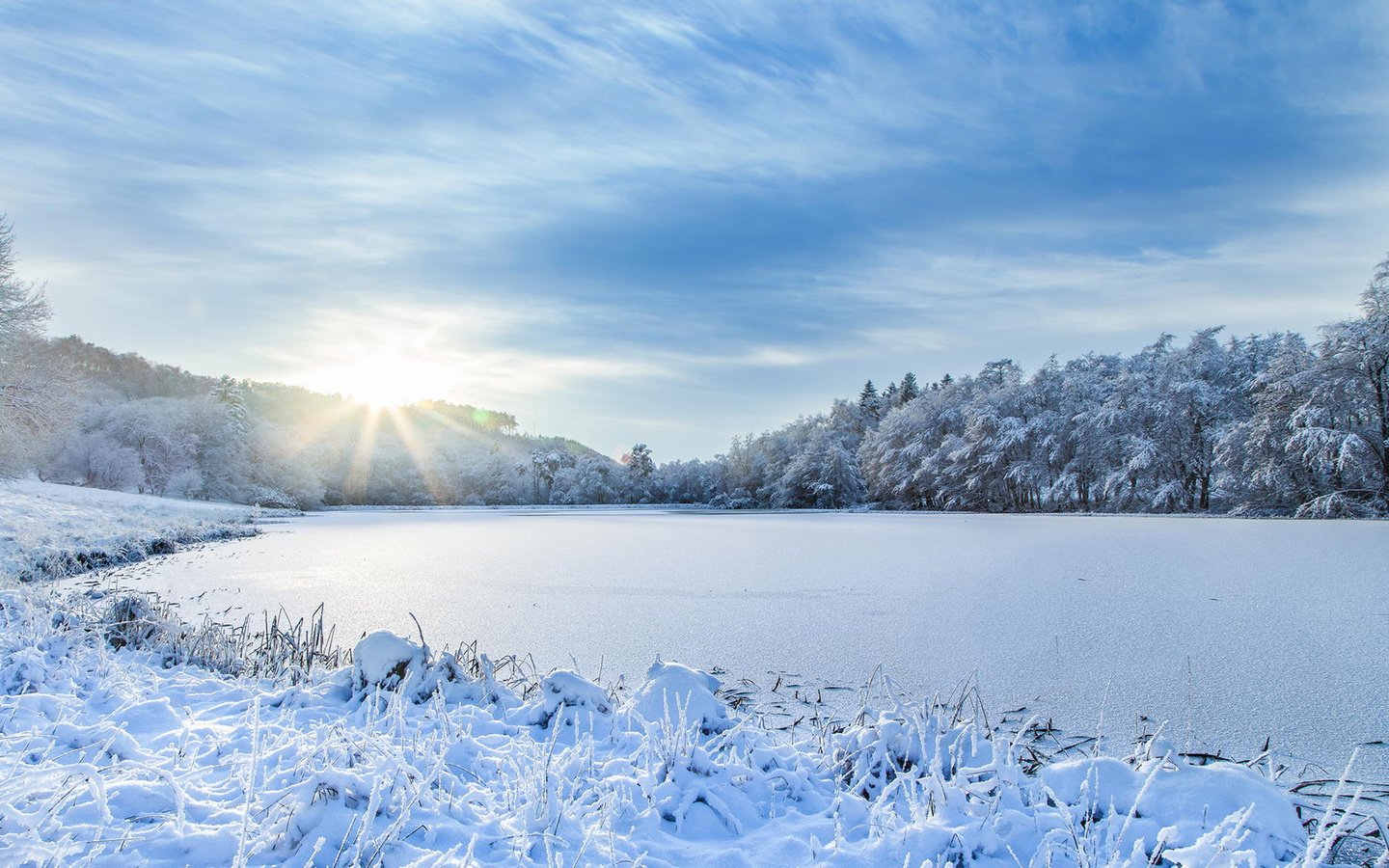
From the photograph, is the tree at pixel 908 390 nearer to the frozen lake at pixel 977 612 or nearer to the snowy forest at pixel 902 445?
the snowy forest at pixel 902 445

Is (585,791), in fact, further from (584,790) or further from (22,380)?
(22,380)

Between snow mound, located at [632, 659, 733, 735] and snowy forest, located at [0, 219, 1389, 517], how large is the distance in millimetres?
17746

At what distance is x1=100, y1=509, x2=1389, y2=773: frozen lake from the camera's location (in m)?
3.52

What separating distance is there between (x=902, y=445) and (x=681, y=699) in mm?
32005

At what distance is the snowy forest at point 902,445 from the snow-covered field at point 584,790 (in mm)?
16865

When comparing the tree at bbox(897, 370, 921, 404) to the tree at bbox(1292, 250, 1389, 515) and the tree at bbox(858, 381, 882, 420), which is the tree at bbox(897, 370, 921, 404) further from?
the tree at bbox(1292, 250, 1389, 515)

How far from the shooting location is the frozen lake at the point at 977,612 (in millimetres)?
3516

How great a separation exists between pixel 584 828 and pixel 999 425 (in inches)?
1149

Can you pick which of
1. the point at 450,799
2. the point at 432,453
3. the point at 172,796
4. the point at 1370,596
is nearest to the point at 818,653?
the point at 450,799

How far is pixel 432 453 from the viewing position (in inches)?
2206

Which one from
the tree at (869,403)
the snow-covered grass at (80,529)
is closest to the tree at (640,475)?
the tree at (869,403)

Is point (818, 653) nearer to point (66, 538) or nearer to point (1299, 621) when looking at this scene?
point (1299, 621)

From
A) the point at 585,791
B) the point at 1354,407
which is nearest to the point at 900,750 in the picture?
the point at 585,791

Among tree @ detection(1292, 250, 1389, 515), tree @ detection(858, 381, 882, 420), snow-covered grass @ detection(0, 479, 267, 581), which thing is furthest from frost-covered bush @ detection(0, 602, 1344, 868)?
tree @ detection(858, 381, 882, 420)
